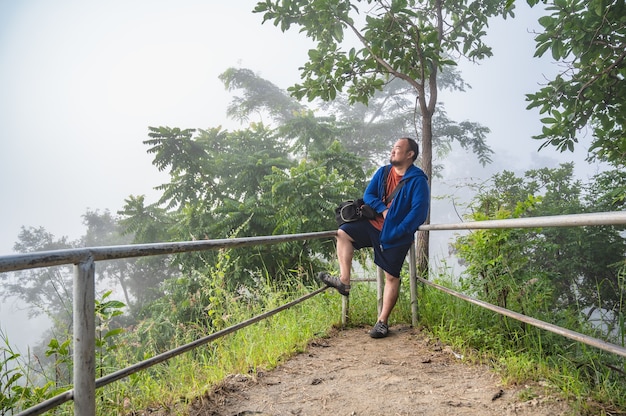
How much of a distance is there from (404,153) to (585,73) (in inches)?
128

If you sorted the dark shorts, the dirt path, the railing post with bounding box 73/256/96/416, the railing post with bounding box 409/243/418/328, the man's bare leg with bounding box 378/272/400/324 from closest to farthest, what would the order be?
1. the railing post with bounding box 73/256/96/416
2. the dirt path
3. the man's bare leg with bounding box 378/272/400/324
4. the dark shorts
5. the railing post with bounding box 409/243/418/328

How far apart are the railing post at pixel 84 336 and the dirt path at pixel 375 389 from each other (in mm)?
973

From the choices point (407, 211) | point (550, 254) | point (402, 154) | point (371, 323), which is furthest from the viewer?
point (550, 254)

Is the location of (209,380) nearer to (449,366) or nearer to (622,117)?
(449,366)

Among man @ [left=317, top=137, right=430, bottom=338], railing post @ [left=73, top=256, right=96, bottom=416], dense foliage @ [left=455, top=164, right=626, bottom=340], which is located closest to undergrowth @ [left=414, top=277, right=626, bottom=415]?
dense foliage @ [left=455, top=164, right=626, bottom=340]

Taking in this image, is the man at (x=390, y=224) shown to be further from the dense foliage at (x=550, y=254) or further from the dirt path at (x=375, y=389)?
the dirt path at (x=375, y=389)

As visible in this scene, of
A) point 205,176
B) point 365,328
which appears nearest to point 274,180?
point 365,328

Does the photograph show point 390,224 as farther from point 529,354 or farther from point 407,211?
point 529,354

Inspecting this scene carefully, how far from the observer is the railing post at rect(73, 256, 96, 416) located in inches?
52.1

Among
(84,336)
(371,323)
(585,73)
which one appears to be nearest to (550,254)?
(585,73)

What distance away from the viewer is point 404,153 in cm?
384

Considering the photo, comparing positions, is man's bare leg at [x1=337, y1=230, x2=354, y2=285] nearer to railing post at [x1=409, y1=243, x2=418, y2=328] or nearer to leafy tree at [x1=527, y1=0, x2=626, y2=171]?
railing post at [x1=409, y1=243, x2=418, y2=328]

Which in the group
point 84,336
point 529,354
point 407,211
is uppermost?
point 407,211

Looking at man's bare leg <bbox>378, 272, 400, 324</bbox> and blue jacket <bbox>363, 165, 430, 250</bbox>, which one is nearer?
blue jacket <bbox>363, 165, 430, 250</bbox>
